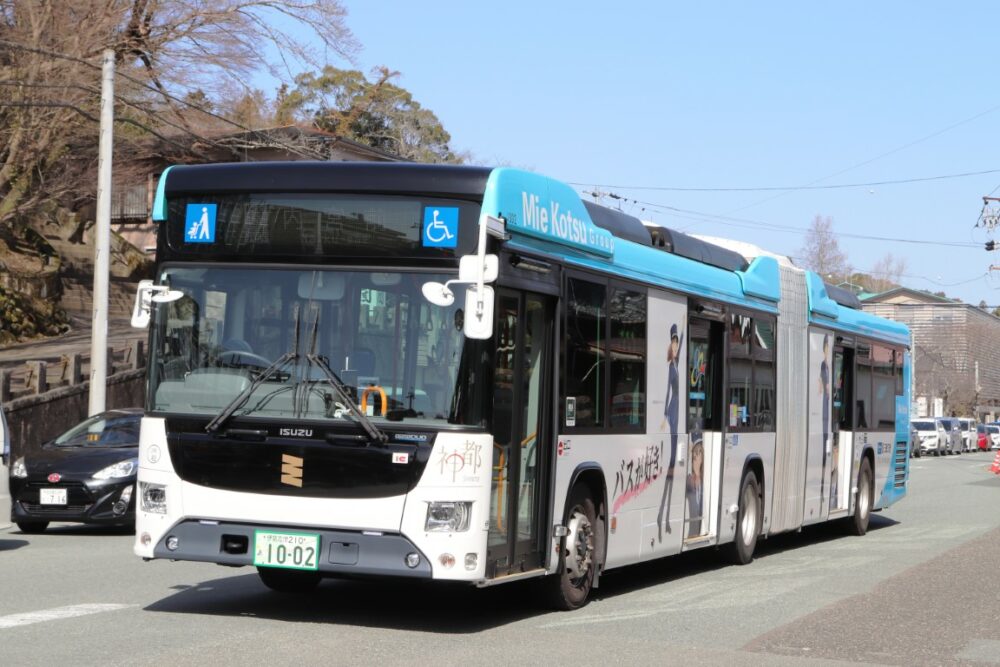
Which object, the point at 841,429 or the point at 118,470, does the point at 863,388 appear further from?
the point at 118,470

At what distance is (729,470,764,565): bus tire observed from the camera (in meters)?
14.9

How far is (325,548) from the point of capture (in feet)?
29.5

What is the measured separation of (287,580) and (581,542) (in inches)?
91.9

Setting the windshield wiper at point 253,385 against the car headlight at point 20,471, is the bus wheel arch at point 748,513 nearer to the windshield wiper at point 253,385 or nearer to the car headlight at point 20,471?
the windshield wiper at point 253,385

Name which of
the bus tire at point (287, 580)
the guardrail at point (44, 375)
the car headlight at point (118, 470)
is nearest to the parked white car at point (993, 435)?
the guardrail at point (44, 375)

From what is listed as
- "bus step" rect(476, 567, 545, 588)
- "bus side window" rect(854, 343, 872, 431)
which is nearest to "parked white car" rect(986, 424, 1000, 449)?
"bus side window" rect(854, 343, 872, 431)

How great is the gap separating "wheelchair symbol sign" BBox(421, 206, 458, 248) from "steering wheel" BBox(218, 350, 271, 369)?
131 centimetres

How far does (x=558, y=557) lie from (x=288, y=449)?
2319mm

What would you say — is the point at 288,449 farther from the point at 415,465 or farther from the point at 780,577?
the point at 780,577

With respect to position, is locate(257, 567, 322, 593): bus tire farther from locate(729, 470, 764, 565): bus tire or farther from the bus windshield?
locate(729, 470, 764, 565): bus tire

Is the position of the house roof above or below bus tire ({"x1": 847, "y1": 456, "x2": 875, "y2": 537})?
above

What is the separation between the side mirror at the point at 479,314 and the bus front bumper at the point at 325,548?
4.65 feet

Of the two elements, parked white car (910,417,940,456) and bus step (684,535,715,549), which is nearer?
bus step (684,535,715,549)

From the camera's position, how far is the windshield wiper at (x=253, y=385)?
9.13 m
